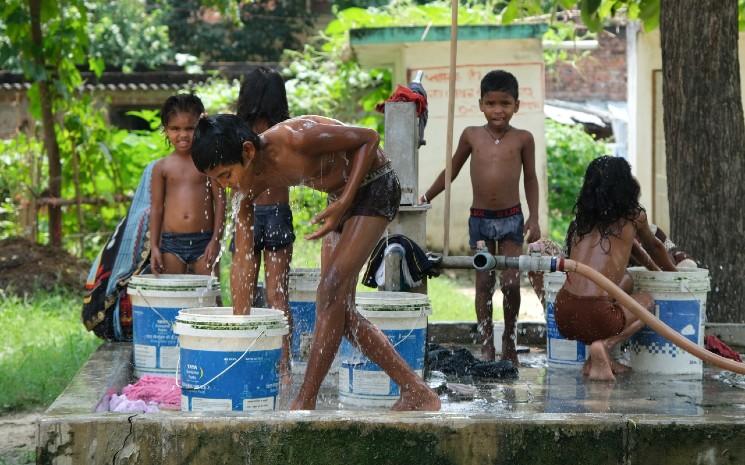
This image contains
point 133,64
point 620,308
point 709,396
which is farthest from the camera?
point 133,64

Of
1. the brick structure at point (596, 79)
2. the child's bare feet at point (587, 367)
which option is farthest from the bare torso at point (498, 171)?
the brick structure at point (596, 79)

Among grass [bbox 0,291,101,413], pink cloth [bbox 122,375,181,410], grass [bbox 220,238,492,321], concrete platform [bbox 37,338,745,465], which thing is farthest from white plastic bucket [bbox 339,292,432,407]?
grass [bbox 220,238,492,321]

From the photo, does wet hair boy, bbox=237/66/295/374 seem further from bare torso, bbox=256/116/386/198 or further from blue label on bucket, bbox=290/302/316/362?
bare torso, bbox=256/116/386/198

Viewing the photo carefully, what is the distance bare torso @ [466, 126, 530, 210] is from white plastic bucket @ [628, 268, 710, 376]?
112 centimetres

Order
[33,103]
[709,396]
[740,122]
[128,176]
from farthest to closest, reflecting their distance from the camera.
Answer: [128,176]
[33,103]
[740,122]
[709,396]

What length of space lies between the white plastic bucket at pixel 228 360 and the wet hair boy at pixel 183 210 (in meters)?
A: 1.87

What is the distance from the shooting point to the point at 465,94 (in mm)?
12867

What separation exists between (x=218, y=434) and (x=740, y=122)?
13.9 ft

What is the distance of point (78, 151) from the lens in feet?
39.5

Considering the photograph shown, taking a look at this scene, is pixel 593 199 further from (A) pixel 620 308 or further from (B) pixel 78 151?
(B) pixel 78 151

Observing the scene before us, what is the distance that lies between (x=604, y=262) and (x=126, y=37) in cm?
1862

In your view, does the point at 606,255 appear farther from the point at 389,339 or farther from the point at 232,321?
the point at 232,321

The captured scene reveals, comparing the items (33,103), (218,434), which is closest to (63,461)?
(218,434)

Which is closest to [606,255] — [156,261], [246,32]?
[156,261]
